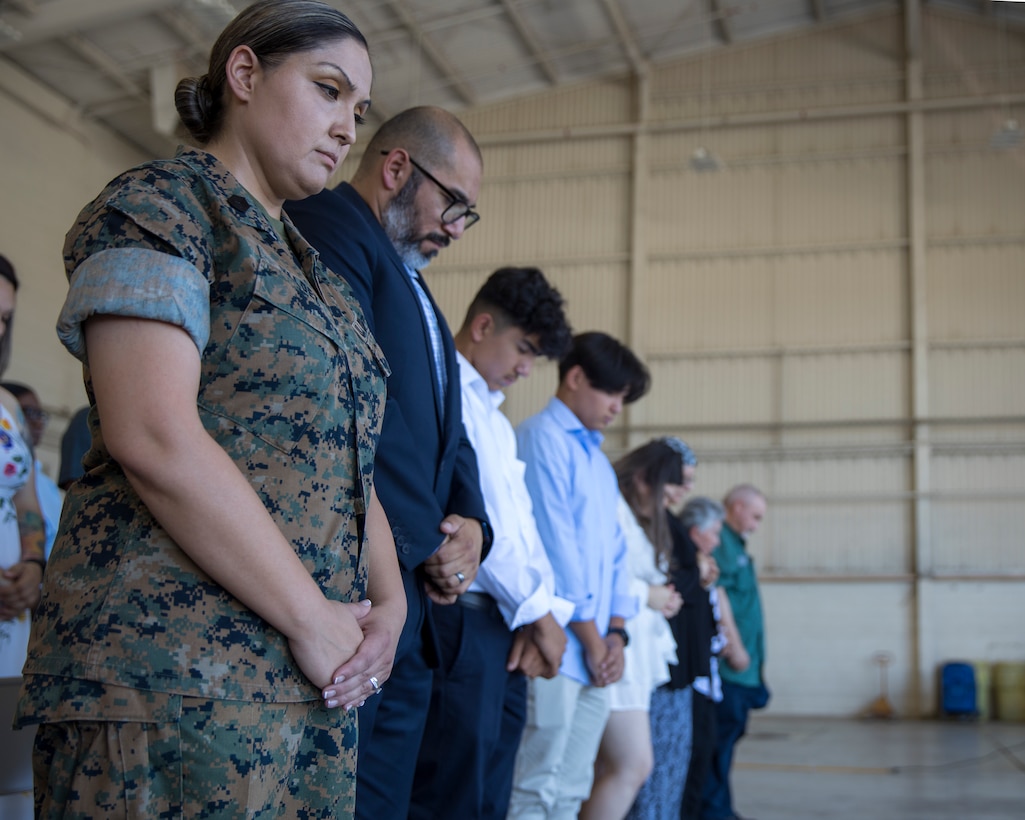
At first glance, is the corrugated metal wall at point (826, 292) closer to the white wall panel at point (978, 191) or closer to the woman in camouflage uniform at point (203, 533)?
the white wall panel at point (978, 191)

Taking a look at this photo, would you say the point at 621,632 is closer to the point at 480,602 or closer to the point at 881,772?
the point at 480,602

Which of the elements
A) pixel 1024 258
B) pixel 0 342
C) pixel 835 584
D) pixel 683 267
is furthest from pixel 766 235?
pixel 0 342

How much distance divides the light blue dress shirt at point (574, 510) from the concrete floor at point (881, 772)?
9.05ft

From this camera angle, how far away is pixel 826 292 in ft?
48.1

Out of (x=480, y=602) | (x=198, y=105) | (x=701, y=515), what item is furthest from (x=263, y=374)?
(x=701, y=515)

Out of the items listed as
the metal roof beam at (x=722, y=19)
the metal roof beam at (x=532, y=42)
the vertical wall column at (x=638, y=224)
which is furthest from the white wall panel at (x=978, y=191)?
the metal roof beam at (x=532, y=42)

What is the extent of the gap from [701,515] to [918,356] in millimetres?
9385

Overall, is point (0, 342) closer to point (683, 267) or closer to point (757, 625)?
point (757, 625)

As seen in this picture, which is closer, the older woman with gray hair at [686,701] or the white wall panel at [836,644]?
the older woman with gray hair at [686,701]

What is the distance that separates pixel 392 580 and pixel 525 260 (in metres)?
14.1

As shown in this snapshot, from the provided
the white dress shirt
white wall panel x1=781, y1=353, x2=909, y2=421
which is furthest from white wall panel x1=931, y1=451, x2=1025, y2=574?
the white dress shirt

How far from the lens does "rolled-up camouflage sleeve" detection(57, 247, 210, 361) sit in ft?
4.10

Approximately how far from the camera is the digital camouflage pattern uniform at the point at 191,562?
1215mm

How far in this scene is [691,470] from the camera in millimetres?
5184
